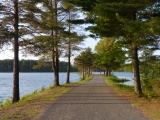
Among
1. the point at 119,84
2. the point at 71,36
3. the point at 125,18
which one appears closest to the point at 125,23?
the point at 125,18

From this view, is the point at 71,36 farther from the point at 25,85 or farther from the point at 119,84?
the point at 25,85

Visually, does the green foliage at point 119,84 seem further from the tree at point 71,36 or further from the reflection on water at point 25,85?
the reflection on water at point 25,85

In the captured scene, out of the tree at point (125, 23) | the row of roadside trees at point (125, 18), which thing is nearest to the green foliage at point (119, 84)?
the row of roadside trees at point (125, 18)

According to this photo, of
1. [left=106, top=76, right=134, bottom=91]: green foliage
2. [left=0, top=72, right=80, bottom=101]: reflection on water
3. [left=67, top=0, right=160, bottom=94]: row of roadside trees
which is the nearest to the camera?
[left=67, top=0, right=160, bottom=94]: row of roadside trees

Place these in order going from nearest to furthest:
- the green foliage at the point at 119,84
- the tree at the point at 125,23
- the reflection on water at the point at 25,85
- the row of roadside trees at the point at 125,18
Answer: the tree at the point at 125,23, the row of roadside trees at the point at 125,18, the green foliage at the point at 119,84, the reflection on water at the point at 25,85

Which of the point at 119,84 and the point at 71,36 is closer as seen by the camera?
the point at 71,36

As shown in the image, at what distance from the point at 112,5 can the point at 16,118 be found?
7.51 m

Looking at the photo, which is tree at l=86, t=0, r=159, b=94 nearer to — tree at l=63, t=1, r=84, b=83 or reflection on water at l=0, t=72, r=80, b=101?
tree at l=63, t=1, r=84, b=83

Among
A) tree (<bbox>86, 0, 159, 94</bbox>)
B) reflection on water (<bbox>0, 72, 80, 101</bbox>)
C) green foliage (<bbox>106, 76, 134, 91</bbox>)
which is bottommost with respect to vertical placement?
reflection on water (<bbox>0, 72, 80, 101</bbox>)

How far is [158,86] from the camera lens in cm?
1881

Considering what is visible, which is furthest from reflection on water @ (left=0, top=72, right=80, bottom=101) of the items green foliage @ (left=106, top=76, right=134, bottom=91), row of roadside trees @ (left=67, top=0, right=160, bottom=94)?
row of roadside trees @ (left=67, top=0, right=160, bottom=94)

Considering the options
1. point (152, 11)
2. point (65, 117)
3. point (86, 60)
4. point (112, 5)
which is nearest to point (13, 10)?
point (112, 5)

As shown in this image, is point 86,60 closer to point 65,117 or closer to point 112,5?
point 112,5

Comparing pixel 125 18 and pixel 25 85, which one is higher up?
pixel 125 18
